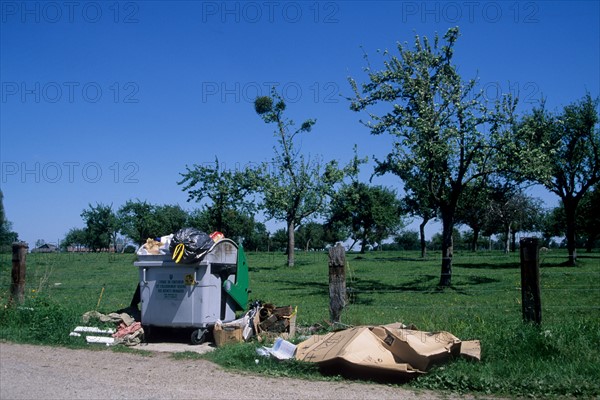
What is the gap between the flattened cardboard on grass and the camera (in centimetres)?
660

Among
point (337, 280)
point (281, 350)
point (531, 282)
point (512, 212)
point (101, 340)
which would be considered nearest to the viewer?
point (281, 350)

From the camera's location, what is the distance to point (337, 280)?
877 centimetres

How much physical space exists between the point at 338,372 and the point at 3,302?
24.2ft

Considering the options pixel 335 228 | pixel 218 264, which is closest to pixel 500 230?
pixel 335 228

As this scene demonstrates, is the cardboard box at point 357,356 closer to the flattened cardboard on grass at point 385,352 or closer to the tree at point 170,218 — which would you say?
the flattened cardboard on grass at point 385,352

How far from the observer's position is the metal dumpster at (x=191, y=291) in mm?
9383

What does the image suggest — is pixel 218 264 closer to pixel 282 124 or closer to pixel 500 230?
pixel 282 124

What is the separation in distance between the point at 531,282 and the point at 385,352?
2550mm

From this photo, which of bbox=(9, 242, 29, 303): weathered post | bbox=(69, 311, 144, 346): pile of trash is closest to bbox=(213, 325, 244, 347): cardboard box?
bbox=(69, 311, 144, 346): pile of trash

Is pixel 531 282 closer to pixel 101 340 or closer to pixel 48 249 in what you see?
pixel 101 340

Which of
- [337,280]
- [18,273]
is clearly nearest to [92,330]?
[18,273]

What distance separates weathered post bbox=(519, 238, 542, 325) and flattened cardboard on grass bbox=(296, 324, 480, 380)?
3.85 feet

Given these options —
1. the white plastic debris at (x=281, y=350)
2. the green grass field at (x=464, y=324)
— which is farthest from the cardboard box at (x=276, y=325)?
the white plastic debris at (x=281, y=350)

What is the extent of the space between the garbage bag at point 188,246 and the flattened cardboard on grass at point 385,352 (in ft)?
8.86
